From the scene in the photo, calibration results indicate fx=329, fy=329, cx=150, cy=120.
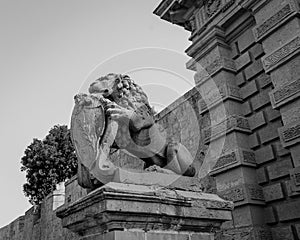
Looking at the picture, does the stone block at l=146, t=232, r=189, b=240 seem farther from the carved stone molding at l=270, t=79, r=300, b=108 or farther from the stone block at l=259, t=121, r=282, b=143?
the stone block at l=259, t=121, r=282, b=143

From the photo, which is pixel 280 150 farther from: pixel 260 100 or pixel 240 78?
pixel 240 78

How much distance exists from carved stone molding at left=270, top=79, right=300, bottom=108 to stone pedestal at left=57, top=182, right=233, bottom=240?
261 centimetres

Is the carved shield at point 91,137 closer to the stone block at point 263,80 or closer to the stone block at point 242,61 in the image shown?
the stone block at point 263,80

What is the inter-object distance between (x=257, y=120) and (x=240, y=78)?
3.21 feet

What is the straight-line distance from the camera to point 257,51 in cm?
614

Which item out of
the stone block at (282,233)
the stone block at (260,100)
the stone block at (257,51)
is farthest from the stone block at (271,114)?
the stone block at (282,233)

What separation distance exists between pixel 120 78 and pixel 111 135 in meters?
0.70

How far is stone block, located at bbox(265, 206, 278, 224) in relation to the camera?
530 cm

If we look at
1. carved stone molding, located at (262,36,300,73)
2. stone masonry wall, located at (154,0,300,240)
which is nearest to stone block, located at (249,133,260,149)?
stone masonry wall, located at (154,0,300,240)

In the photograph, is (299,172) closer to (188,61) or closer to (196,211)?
(196,211)

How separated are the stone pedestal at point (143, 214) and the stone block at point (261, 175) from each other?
8.83 ft

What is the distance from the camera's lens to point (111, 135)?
10.3ft

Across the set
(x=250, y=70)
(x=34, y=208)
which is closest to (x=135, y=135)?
(x=250, y=70)

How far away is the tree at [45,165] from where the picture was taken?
22500 millimetres
